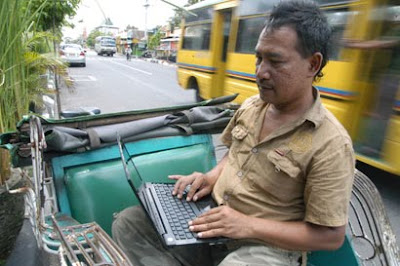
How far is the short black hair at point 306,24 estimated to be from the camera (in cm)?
133

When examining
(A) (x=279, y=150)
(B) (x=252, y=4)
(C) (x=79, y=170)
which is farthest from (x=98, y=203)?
(B) (x=252, y=4)

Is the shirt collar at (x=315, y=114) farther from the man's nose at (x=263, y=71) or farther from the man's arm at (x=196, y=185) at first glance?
the man's arm at (x=196, y=185)

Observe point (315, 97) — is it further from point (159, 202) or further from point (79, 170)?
point (79, 170)

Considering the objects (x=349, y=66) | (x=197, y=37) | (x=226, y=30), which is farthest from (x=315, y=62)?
(x=197, y=37)

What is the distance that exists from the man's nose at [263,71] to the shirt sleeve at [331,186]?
0.36 m

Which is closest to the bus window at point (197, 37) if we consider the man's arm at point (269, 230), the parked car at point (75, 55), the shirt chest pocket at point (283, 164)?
the shirt chest pocket at point (283, 164)

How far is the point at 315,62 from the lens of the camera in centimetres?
138

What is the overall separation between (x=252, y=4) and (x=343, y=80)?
117 inches

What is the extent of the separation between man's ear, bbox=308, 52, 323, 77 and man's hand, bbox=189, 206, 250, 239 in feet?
2.11

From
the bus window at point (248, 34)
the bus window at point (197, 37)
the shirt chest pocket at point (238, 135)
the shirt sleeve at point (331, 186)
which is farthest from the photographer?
the bus window at point (197, 37)

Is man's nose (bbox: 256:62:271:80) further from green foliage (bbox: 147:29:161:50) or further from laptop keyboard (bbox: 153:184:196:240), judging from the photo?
green foliage (bbox: 147:29:161:50)

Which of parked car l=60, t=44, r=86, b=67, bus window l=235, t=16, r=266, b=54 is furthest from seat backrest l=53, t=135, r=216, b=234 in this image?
parked car l=60, t=44, r=86, b=67

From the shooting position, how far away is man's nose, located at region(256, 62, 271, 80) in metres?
1.40

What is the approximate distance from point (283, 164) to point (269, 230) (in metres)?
0.26
